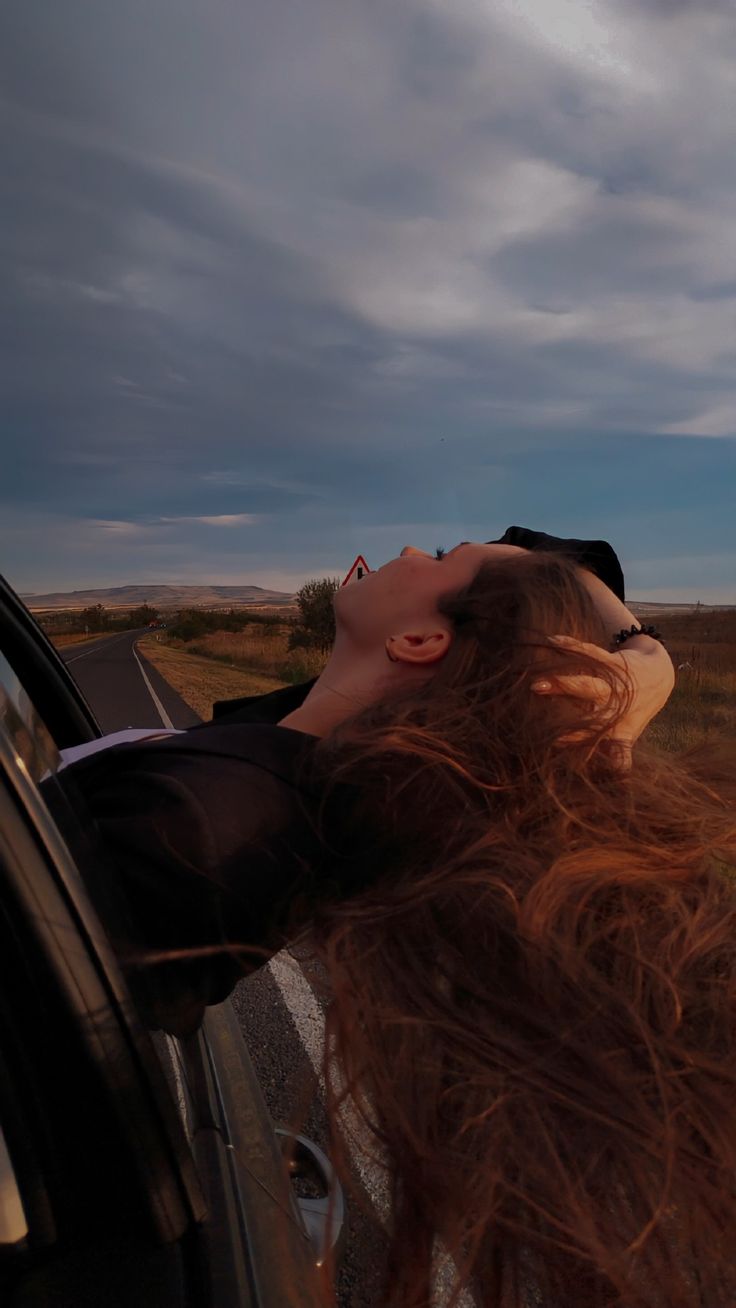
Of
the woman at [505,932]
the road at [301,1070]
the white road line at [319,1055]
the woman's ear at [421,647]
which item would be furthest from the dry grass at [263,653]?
the woman at [505,932]

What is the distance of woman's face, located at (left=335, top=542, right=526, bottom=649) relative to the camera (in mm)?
1674

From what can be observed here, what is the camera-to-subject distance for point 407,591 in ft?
5.60

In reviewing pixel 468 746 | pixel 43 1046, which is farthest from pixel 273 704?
pixel 43 1046

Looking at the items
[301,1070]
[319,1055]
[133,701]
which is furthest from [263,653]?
[301,1070]

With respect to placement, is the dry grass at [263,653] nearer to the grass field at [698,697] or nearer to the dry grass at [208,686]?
the dry grass at [208,686]

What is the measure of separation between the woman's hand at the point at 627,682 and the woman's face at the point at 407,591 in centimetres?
29

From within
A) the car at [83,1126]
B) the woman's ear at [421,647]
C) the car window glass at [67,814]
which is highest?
the woman's ear at [421,647]

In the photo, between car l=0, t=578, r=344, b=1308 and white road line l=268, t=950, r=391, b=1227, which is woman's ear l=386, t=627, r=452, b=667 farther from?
car l=0, t=578, r=344, b=1308

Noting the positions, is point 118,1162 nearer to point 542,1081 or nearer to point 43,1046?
point 43,1046

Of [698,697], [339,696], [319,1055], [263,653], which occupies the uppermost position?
[339,696]

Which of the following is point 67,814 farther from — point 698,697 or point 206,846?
point 698,697

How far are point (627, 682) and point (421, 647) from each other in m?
0.38

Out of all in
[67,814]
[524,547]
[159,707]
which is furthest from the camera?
[159,707]

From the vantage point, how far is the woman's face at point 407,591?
1674 mm
